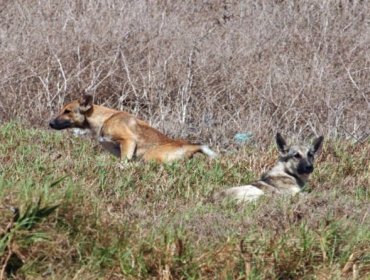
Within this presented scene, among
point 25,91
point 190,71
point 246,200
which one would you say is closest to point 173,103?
point 190,71

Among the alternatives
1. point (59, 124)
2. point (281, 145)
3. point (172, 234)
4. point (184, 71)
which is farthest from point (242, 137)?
point (172, 234)

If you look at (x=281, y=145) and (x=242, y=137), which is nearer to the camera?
(x=281, y=145)

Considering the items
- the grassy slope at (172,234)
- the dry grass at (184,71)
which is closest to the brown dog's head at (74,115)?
the dry grass at (184,71)

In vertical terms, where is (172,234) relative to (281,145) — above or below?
above

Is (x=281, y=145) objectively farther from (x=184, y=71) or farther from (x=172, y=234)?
(x=184, y=71)

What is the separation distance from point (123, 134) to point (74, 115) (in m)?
0.89

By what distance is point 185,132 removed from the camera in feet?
47.2

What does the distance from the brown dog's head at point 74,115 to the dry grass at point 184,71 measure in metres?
1.43

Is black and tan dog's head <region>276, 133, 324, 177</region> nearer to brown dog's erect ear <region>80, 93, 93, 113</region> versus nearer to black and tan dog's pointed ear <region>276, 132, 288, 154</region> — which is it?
black and tan dog's pointed ear <region>276, 132, 288, 154</region>

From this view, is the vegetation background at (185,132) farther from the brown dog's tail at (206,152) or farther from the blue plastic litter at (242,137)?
the brown dog's tail at (206,152)

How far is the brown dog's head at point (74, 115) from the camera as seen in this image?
1298cm

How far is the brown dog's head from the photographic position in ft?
42.6

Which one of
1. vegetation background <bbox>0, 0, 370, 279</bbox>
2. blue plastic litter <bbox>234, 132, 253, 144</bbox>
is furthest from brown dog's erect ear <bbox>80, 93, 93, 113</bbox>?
blue plastic litter <bbox>234, 132, 253, 144</bbox>

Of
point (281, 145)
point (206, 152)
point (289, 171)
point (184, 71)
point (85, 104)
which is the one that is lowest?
point (184, 71)
